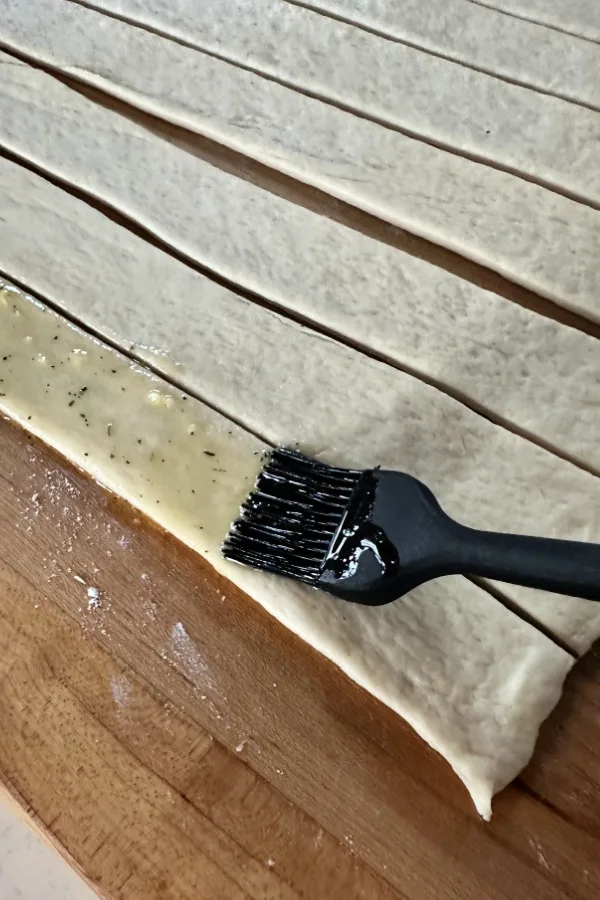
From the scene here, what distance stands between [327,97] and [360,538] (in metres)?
0.79

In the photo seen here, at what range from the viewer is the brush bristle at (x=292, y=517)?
32.5 inches

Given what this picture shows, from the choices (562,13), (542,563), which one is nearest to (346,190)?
(562,13)

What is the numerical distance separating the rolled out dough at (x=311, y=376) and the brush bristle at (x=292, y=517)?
10cm

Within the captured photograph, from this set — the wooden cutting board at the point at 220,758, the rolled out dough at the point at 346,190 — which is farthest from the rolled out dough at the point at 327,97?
the wooden cutting board at the point at 220,758

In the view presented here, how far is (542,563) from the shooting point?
23.2 inches

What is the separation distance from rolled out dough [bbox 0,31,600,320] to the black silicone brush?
0.39 m

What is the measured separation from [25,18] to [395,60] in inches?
26.2

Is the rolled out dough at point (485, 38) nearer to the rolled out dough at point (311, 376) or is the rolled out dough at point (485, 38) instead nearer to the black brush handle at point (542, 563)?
the rolled out dough at point (311, 376)

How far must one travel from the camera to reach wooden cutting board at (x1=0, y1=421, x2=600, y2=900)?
820mm

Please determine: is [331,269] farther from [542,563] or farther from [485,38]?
[542,563]

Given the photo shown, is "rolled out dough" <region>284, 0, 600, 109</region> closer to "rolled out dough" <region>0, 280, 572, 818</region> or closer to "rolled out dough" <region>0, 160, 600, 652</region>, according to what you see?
→ "rolled out dough" <region>0, 160, 600, 652</region>

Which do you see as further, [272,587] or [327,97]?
[327,97]

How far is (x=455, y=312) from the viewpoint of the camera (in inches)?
40.6

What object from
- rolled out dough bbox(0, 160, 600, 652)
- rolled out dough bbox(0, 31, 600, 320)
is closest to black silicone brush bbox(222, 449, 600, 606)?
rolled out dough bbox(0, 160, 600, 652)
